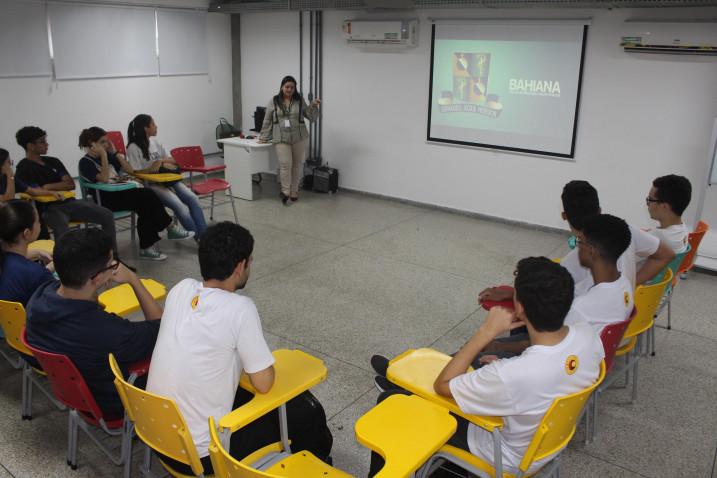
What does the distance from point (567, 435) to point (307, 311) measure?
2479 mm

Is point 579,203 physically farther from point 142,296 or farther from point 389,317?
point 142,296

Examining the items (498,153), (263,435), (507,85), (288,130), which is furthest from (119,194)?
(507,85)

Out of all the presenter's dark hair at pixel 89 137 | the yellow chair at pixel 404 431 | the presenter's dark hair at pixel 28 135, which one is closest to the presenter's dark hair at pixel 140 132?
the presenter's dark hair at pixel 89 137

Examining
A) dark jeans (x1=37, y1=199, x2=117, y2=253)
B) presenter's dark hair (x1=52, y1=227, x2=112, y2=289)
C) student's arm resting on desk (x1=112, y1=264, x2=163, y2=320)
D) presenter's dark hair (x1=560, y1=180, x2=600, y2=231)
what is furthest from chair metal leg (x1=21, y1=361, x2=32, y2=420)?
presenter's dark hair (x1=560, y1=180, x2=600, y2=231)

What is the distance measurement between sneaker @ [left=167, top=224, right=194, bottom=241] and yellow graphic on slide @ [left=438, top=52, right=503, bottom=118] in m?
3.24

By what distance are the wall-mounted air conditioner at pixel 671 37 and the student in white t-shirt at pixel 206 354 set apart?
487 centimetres

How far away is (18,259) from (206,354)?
145 cm

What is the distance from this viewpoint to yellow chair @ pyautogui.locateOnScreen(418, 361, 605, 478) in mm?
1715

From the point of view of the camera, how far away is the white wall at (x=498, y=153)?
530 cm

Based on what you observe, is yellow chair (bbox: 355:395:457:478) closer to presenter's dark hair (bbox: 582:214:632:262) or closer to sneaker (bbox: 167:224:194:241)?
presenter's dark hair (bbox: 582:214:632:262)

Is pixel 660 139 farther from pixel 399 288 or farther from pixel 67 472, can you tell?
pixel 67 472

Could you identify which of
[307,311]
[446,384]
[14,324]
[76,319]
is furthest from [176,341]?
[307,311]

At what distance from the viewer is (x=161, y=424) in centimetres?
178

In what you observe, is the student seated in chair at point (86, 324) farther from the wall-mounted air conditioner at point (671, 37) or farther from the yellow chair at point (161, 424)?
the wall-mounted air conditioner at point (671, 37)
